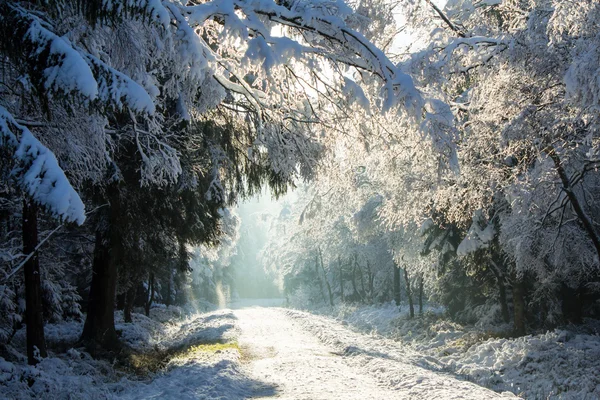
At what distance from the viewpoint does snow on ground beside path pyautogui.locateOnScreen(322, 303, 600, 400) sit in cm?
966

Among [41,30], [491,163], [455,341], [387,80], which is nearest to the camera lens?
[41,30]

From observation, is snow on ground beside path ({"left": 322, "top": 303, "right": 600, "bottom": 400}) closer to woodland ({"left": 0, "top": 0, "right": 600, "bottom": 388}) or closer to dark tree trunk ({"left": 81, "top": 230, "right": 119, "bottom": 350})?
woodland ({"left": 0, "top": 0, "right": 600, "bottom": 388})

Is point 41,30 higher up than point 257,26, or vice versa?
point 257,26

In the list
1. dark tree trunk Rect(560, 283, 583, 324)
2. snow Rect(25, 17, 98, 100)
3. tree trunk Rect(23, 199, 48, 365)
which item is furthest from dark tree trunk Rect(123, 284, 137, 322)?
snow Rect(25, 17, 98, 100)

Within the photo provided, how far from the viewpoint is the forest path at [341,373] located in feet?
24.8

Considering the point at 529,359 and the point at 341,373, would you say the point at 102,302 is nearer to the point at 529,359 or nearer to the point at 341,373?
the point at 341,373

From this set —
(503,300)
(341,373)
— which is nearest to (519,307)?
(503,300)

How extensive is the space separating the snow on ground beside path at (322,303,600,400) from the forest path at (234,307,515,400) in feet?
5.43

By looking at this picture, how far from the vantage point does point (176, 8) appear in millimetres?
4191

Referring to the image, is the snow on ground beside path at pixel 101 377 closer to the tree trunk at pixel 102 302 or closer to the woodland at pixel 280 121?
the tree trunk at pixel 102 302

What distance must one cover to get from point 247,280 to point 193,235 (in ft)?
303

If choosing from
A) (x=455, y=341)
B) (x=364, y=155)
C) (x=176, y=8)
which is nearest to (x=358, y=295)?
(x=455, y=341)

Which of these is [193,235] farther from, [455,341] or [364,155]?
[455,341]

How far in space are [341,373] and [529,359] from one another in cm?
556
